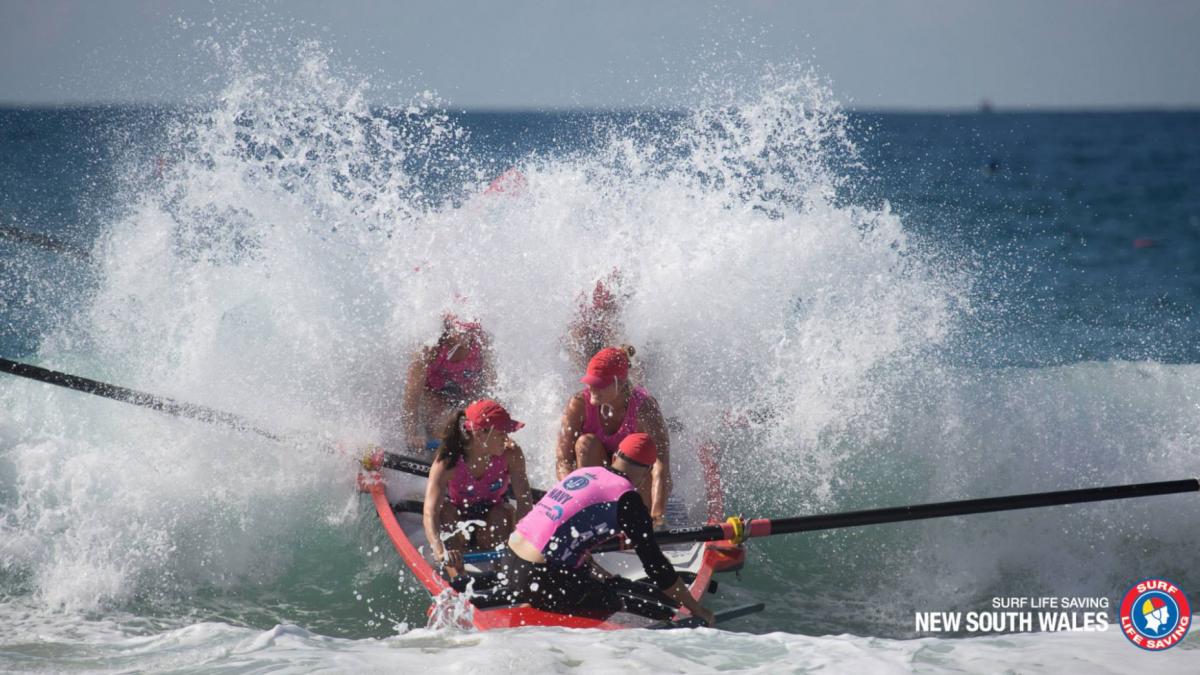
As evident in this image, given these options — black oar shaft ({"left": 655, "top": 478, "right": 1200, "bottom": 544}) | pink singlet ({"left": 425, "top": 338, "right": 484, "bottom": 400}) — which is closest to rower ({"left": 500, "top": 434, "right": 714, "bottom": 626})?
black oar shaft ({"left": 655, "top": 478, "right": 1200, "bottom": 544})

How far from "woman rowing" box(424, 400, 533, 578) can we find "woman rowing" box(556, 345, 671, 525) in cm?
51

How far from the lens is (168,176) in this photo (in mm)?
9680

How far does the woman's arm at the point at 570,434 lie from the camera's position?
6.32 metres

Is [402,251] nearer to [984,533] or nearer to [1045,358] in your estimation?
[984,533]

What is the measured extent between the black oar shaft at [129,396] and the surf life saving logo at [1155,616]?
522cm

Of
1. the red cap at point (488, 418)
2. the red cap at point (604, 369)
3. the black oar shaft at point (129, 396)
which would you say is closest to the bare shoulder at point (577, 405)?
the red cap at point (604, 369)

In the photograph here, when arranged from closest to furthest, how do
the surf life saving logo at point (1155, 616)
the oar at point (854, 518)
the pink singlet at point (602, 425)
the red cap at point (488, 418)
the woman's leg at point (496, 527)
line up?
the surf life saving logo at point (1155, 616)
the red cap at point (488, 418)
the oar at point (854, 518)
the woman's leg at point (496, 527)
the pink singlet at point (602, 425)

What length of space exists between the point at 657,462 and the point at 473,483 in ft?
3.78

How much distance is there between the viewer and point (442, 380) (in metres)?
7.62

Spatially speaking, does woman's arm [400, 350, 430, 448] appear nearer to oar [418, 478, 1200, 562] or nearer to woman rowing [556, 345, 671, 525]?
woman rowing [556, 345, 671, 525]

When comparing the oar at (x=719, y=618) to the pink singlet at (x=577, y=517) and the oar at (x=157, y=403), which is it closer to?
the pink singlet at (x=577, y=517)

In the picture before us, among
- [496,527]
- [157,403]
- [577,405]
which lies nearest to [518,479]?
[496,527]

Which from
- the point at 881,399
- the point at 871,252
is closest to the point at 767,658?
the point at 881,399

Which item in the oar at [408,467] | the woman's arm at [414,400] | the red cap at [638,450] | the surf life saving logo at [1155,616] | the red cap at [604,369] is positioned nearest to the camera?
the surf life saving logo at [1155,616]
